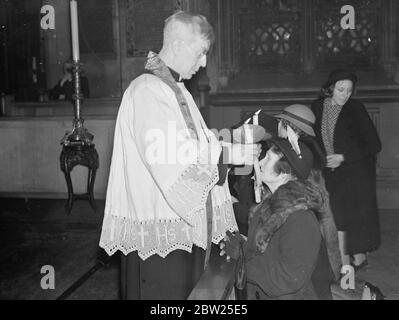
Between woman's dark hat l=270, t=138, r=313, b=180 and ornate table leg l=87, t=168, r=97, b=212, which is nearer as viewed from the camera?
woman's dark hat l=270, t=138, r=313, b=180

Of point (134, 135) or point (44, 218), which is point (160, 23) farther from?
point (134, 135)

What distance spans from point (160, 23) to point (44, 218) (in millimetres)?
3149

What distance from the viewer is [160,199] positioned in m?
2.18

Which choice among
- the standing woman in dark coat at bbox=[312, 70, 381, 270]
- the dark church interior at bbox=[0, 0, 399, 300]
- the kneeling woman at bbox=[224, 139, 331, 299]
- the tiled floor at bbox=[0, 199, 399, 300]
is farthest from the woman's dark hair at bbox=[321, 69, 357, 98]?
the dark church interior at bbox=[0, 0, 399, 300]

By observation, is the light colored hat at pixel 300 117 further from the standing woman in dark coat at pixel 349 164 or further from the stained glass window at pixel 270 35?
the stained glass window at pixel 270 35

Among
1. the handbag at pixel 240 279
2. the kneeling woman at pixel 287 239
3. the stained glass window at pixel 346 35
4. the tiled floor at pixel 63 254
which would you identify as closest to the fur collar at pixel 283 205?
the kneeling woman at pixel 287 239

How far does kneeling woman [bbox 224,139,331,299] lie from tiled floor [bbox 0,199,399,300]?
1.26 metres

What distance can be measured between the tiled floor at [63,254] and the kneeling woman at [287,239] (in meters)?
1.26

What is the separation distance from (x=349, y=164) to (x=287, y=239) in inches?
85.3

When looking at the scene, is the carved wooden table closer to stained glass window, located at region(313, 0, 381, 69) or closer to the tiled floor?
the tiled floor

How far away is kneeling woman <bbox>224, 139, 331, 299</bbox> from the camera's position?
1.95m

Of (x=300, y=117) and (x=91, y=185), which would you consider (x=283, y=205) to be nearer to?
(x=300, y=117)

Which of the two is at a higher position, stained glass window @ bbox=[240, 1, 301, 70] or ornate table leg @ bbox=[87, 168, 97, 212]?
stained glass window @ bbox=[240, 1, 301, 70]

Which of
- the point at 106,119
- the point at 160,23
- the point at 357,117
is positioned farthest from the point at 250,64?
the point at 357,117
